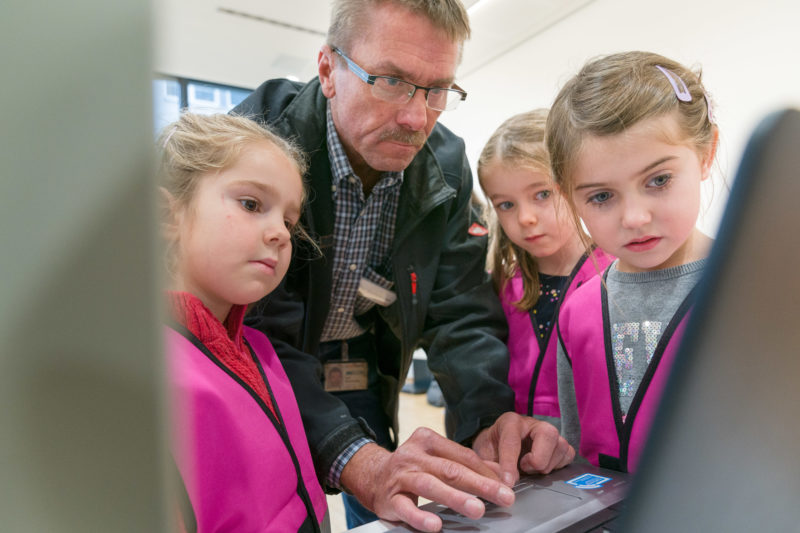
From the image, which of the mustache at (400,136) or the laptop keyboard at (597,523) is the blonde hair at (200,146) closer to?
the mustache at (400,136)

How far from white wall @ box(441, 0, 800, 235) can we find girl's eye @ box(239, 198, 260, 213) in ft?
5.36

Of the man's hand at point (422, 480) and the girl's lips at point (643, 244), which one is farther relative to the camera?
the girl's lips at point (643, 244)

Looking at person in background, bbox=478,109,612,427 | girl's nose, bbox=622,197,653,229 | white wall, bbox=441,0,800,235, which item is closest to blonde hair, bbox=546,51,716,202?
girl's nose, bbox=622,197,653,229

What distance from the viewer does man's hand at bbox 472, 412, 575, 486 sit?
0.77 metres

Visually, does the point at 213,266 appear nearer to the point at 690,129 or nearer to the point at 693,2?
the point at 690,129

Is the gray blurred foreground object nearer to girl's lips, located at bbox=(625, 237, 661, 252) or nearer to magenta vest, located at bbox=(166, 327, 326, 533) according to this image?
magenta vest, located at bbox=(166, 327, 326, 533)

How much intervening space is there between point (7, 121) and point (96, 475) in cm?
11

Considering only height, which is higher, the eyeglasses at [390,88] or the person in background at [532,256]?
the eyeglasses at [390,88]

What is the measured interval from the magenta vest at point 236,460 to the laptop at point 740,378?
0.48m

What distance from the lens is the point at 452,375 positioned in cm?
124

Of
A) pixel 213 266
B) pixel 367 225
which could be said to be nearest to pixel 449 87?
pixel 367 225

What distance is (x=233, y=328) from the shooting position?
86 cm

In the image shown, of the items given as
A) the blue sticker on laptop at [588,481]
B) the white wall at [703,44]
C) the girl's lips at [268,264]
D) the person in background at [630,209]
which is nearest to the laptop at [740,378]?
the blue sticker on laptop at [588,481]

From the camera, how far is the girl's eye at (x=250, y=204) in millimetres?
809
